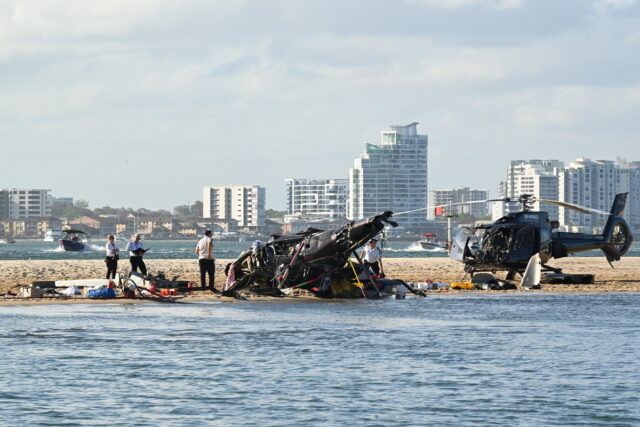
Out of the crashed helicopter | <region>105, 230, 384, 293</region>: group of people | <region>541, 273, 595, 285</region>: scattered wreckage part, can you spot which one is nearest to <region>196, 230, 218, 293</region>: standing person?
<region>105, 230, 384, 293</region>: group of people

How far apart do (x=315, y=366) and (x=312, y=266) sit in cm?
1064

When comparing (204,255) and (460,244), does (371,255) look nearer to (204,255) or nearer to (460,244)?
(204,255)

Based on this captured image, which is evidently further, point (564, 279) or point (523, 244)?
point (564, 279)

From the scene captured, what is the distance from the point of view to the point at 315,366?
724 inches

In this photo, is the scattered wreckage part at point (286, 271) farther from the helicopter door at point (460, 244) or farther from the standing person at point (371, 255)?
the helicopter door at point (460, 244)

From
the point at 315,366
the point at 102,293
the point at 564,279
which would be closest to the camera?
the point at 315,366

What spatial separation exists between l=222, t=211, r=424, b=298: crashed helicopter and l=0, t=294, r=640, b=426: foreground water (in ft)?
4.87

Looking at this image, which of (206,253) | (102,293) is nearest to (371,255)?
(206,253)

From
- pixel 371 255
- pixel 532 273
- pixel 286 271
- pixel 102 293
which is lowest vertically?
pixel 102 293

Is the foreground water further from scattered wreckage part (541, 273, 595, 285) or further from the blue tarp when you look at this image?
scattered wreckage part (541, 273, 595, 285)

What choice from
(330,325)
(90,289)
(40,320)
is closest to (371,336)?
(330,325)

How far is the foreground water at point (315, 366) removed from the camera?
14.8 metres

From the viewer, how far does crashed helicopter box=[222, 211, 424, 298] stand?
2827cm

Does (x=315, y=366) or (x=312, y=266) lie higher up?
(x=312, y=266)
